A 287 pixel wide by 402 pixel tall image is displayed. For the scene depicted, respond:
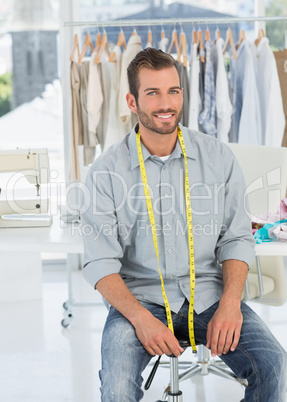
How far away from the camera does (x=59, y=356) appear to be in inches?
137

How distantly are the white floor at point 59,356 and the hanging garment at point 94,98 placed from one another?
3.80 ft

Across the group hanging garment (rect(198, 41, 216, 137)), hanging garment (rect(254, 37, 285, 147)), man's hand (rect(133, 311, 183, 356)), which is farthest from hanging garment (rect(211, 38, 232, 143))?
man's hand (rect(133, 311, 183, 356))

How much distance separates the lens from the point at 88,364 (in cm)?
338

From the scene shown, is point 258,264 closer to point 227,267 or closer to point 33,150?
point 227,267

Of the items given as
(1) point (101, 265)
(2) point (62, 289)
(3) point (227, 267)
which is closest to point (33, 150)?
(1) point (101, 265)

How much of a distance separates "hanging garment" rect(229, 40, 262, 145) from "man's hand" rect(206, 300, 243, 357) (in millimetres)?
2278

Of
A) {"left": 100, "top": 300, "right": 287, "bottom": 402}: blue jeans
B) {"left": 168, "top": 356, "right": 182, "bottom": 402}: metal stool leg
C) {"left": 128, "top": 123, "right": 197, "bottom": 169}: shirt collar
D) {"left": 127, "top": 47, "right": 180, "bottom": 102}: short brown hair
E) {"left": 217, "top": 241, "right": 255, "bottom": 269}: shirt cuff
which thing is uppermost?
{"left": 127, "top": 47, "right": 180, "bottom": 102}: short brown hair

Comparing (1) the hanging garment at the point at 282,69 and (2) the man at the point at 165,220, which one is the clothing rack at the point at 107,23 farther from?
(2) the man at the point at 165,220

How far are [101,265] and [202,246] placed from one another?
37 centimetres

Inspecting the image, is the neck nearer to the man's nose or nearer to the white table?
the man's nose

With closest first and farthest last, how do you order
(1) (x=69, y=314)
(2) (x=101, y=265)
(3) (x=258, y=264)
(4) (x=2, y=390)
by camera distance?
1. (2) (x=101, y=265)
2. (3) (x=258, y=264)
3. (4) (x=2, y=390)
4. (1) (x=69, y=314)

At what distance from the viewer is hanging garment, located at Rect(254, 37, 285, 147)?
4.30 meters

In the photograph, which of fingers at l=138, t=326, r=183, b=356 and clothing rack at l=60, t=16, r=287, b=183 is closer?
fingers at l=138, t=326, r=183, b=356

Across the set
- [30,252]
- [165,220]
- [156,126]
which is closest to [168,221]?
[165,220]
